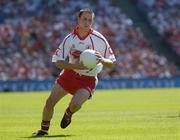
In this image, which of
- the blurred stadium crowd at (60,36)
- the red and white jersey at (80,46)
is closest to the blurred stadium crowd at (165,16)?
the blurred stadium crowd at (60,36)

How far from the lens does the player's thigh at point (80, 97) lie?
15156 millimetres

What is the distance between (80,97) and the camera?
49.9ft

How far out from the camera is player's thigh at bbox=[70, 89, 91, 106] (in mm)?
15156

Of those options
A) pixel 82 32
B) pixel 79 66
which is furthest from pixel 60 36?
pixel 79 66

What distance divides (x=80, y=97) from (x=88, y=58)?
0.98 m

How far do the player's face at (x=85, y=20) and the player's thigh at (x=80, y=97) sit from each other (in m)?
1.32

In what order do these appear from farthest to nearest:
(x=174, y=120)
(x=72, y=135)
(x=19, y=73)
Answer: (x=19, y=73) < (x=174, y=120) < (x=72, y=135)

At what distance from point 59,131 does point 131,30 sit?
3334 centimetres

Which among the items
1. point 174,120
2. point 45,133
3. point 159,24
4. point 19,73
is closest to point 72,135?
point 45,133

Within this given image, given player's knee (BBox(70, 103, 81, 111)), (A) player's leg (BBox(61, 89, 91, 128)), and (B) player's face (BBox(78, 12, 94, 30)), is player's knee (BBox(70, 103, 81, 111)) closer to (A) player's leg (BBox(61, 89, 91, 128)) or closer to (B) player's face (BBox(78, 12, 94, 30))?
(A) player's leg (BBox(61, 89, 91, 128))

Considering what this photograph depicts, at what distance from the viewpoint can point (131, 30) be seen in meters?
49.5

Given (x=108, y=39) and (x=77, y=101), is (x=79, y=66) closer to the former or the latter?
(x=77, y=101)

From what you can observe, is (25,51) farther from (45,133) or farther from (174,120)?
(45,133)

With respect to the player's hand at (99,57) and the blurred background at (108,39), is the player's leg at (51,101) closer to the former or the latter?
the player's hand at (99,57)
